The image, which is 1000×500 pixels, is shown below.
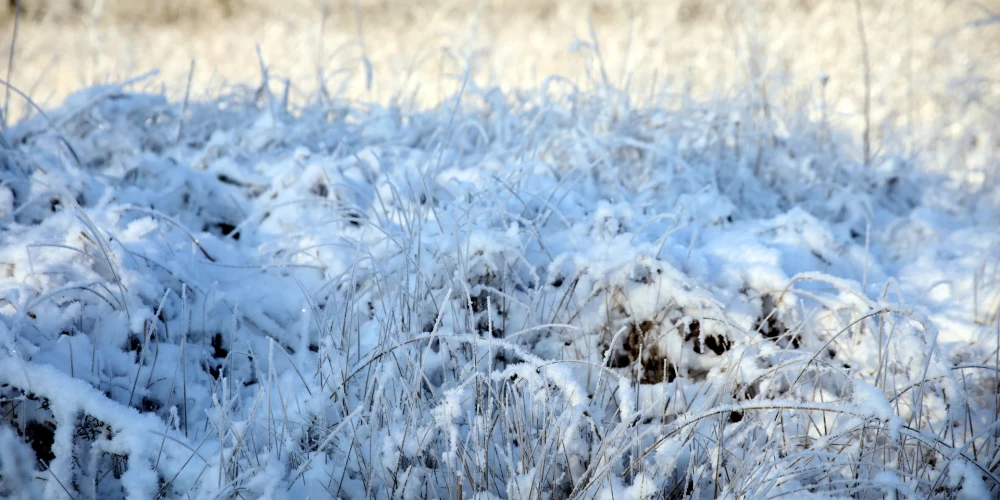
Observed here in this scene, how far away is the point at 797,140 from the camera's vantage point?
8.93 feet

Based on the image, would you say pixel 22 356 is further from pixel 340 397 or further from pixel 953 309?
pixel 953 309

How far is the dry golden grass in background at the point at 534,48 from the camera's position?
3338 mm

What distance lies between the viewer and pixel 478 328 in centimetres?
156

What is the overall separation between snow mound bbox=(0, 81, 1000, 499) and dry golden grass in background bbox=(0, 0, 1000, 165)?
2.44 feet

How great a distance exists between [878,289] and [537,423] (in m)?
1.12

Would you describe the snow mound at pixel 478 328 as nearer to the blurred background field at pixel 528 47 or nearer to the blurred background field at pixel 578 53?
the blurred background field at pixel 578 53

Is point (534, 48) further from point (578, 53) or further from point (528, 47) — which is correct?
point (578, 53)

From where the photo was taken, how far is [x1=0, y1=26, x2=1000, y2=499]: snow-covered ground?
1.11m

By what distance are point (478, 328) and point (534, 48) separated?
484 cm

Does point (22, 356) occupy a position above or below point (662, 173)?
below

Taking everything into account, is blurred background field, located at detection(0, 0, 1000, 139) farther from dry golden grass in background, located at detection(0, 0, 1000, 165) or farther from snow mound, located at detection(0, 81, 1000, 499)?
snow mound, located at detection(0, 81, 1000, 499)

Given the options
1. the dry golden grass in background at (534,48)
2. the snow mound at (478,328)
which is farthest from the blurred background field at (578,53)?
the snow mound at (478,328)

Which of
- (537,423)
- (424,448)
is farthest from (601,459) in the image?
(424,448)

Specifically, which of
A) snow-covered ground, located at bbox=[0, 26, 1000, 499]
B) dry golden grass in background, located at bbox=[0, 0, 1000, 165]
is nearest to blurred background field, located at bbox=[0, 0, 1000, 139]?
dry golden grass in background, located at bbox=[0, 0, 1000, 165]
